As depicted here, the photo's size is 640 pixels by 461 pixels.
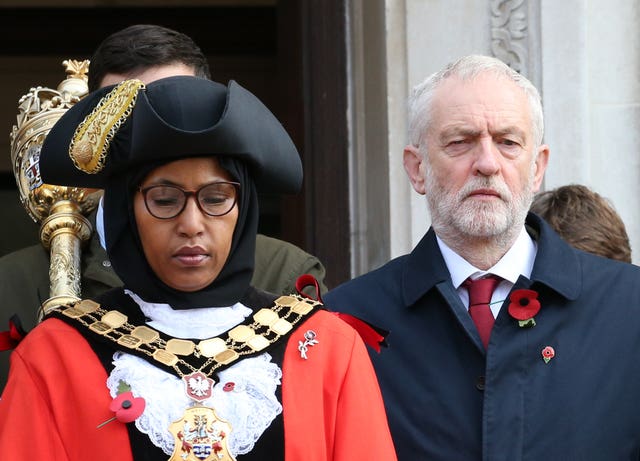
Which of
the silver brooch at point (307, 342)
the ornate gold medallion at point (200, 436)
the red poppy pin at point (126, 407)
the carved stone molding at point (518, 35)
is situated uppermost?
the carved stone molding at point (518, 35)

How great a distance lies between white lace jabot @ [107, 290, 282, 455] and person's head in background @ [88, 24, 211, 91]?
2.96 ft

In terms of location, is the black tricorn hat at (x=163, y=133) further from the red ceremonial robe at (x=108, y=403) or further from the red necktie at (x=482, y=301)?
the red necktie at (x=482, y=301)

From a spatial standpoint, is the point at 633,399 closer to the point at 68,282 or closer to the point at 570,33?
the point at 68,282

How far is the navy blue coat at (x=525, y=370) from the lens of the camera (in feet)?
10.7

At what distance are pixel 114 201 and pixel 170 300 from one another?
0.75 ft

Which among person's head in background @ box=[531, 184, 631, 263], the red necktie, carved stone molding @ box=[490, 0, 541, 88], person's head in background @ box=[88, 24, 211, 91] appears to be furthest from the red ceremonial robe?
carved stone molding @ box=[490, 0, 541, 88]

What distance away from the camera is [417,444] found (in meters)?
3.31

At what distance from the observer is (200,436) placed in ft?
9.38

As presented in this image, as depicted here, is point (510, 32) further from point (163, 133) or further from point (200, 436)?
point (200, 436)

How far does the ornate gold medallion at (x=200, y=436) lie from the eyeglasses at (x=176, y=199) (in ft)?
1.25

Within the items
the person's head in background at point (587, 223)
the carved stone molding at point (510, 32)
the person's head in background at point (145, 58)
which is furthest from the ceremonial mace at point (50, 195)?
A: the carved stone molding at point (510, 32)

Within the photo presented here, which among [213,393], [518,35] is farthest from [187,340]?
[518,35]

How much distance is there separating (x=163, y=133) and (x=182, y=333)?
40cm

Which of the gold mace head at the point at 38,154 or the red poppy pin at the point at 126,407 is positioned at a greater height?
the gold mace head at the point at 38,154
